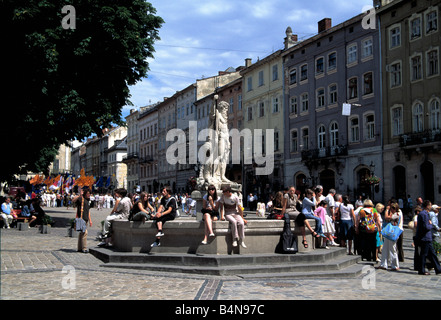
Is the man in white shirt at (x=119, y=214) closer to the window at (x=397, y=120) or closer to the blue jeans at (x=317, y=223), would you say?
the blue jeans at (x=317, y=223)

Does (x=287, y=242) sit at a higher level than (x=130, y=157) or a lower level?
lower

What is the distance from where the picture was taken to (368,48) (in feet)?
116

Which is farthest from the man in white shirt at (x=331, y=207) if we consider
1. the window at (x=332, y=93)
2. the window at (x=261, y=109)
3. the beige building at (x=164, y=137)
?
the beige building at (x=164, y=137)

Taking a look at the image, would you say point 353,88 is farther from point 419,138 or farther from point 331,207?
point 331,207

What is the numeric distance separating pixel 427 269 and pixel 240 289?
17.9 feet

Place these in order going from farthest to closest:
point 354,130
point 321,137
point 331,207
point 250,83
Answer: point 250,83 → point 321,137 → point 354,130 → point 331,207

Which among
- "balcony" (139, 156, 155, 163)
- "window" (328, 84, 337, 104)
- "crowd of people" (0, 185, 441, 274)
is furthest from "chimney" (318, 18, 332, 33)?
"balcony" (139, 156, 155, 163)

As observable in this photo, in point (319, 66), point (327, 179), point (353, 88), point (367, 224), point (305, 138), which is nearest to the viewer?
point (367, 224)

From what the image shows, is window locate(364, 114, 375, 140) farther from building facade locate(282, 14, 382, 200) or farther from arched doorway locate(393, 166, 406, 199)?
arched doorway locate(393, 166, 406, 199)

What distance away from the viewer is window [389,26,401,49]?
3291cm

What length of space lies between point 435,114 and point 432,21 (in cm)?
574

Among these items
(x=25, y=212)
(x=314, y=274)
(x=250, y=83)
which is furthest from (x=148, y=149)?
(x=314, y=274)

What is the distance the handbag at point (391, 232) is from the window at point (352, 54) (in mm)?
26643
